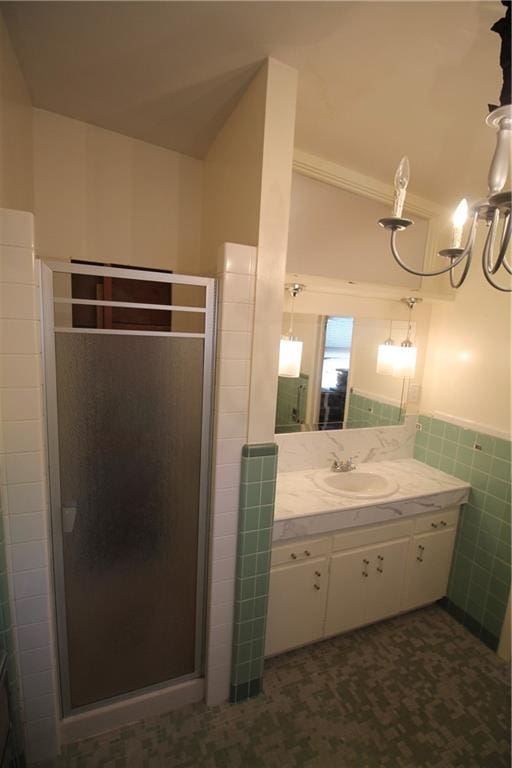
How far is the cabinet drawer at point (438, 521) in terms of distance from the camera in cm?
211

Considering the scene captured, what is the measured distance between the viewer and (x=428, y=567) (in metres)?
2.20

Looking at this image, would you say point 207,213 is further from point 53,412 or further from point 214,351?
point 53,412

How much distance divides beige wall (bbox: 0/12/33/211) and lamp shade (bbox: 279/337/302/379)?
138cm

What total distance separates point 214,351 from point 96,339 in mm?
447

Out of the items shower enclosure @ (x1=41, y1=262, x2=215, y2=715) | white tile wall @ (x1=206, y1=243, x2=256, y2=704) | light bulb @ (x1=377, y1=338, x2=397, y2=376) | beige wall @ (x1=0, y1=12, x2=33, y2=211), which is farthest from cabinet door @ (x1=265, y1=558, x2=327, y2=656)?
beige wall @ (x1=0, y1=12, x2=33, y2=211)

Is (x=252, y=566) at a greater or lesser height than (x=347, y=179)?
lesser

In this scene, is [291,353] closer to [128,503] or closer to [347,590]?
[128,503]

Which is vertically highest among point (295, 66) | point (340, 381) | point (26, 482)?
point (295, 66)

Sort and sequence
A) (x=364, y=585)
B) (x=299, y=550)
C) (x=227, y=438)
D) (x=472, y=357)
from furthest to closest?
(x=472, y=357)
(x=364, y=585)
(x=299, y=550)
(x=227, y=438)

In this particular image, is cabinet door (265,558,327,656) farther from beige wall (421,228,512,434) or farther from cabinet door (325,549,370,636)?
beige wall (421,228,512,434)

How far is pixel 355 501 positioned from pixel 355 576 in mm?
465

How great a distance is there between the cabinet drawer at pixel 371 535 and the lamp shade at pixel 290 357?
0.94m

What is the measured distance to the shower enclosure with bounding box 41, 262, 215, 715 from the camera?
4.15 ft

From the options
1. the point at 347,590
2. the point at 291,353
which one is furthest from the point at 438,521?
the point at 291,353
